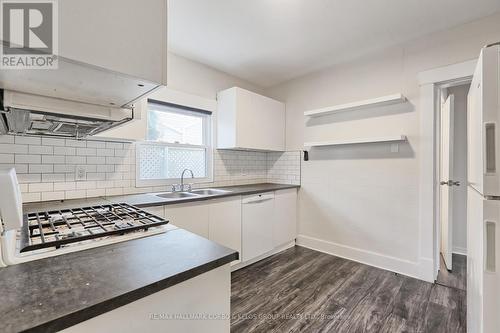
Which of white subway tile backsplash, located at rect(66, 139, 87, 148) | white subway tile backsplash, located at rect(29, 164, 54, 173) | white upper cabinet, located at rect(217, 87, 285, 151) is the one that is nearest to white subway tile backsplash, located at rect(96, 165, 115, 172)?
white subway tile backsplash, located at rect(66, 139, 87, 148)

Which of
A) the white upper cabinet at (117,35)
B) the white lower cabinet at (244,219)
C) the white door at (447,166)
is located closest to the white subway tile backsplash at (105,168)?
the white lower cabinet at (244,219)

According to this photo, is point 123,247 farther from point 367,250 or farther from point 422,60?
point 422,60

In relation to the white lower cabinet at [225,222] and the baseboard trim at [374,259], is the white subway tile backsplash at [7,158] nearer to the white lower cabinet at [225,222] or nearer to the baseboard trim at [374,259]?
the white lower cabinet at [225,222]

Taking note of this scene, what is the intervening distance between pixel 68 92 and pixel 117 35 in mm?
340

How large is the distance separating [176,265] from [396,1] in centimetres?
240

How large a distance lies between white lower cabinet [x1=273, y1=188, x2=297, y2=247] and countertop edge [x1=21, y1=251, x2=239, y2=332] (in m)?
2.25

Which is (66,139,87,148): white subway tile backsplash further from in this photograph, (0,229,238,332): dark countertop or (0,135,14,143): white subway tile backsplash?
(0,229,238,332): dark countertop

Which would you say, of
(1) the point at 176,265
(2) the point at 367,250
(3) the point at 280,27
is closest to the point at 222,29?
(3) the point at 280,27

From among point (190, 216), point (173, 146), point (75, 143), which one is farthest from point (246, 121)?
point (75, 143)

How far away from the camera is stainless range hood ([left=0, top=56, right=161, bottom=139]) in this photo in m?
0.69

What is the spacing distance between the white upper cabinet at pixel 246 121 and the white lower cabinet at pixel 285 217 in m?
0.70

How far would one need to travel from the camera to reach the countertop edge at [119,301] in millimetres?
477

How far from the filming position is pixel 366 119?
2695mm

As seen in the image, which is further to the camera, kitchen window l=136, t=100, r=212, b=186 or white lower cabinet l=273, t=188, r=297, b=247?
white lower cabinet l=273, t=188, r=297, b=247
